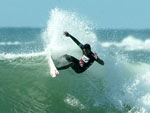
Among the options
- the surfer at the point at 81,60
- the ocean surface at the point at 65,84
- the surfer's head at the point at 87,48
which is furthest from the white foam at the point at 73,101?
the surfer's head at the point at 87,48

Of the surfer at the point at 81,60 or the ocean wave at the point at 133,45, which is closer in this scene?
the surfer at the point at 81,60

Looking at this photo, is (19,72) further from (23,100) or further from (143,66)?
(143,66)

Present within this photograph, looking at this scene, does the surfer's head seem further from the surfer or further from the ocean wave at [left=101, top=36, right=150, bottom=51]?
the ocean wave at [left=101, top=36, right=150, bottom=51]

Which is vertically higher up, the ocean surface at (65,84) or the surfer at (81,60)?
the surfer at (81,60)

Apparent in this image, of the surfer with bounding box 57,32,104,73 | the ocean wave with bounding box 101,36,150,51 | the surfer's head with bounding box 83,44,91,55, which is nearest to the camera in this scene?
the surfer's head with bounding box 83,44,91,55

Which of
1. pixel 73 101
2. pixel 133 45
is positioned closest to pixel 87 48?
pixel 73 101

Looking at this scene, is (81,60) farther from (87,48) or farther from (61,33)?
(61,33)

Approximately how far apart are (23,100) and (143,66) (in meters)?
8.64

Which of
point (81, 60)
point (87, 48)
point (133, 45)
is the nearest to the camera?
point (87, 48)

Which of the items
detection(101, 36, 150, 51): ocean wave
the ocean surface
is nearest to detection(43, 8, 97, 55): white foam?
the ocean surface

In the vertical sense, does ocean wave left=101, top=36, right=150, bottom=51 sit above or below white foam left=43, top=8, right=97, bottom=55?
below

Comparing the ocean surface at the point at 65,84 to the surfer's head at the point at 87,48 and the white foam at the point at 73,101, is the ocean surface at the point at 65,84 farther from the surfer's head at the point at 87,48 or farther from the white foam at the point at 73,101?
the surfer's head at the point at 87,48

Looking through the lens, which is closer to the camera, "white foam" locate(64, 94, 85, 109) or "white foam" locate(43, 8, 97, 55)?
"white foam" locate(64, 94, 85, 109)

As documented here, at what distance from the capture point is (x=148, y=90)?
43.4ft
